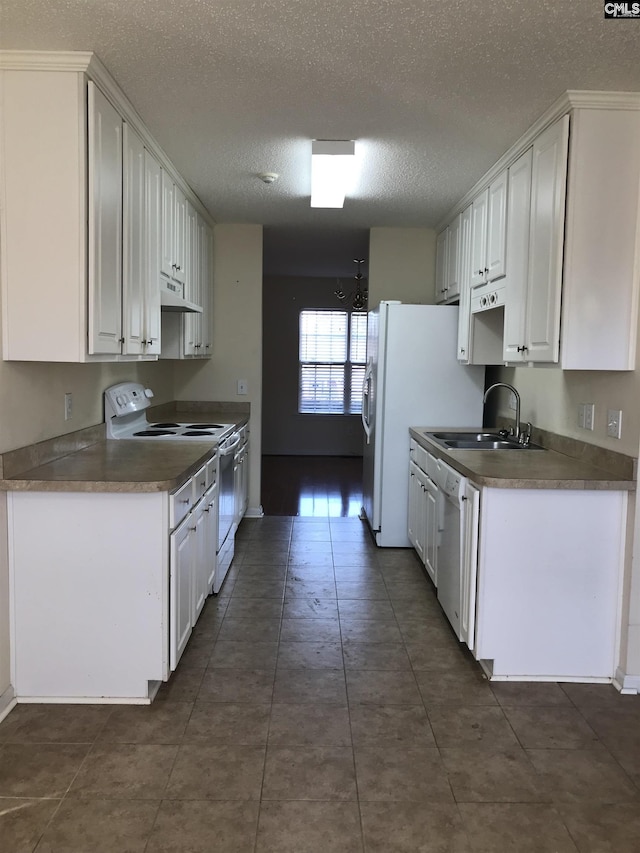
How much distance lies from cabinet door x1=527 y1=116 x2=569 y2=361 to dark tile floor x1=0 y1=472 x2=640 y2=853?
1.46 metres

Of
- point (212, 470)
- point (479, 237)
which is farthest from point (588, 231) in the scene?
point (212, 470)

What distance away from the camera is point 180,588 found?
108 inches

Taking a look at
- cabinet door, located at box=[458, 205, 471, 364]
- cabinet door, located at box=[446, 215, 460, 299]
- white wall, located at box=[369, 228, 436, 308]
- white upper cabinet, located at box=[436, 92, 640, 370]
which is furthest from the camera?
white wall, located at box=[369, 228, 436, 308]

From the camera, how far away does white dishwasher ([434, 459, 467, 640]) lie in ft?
10.1

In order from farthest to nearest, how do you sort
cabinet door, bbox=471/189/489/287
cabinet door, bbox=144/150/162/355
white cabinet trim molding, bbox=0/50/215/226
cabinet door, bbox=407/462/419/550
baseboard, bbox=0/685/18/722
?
1. cabinet door, bbox=407/462/419/550
2. cabinet door, bbox=471/189/489/287
3. cabinet door, bbox=144/150/162/355
4. baseboard, bbox=0/685/18/722
5. white cabinet trim molding, bbox=0/50/215/226

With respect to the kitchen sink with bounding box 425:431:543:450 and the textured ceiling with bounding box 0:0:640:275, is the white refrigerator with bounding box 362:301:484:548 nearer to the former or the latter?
the kitchen sink with bounding box 425:431:543:450

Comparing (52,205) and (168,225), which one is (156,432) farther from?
(52,205)

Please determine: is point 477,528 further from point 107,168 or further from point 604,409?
point 107,168

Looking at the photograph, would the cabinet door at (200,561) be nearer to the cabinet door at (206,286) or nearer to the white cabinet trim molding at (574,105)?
the cabinet door at (206,286)

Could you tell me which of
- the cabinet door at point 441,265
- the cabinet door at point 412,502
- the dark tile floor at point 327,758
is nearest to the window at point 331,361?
the cabinet door at point 441,265

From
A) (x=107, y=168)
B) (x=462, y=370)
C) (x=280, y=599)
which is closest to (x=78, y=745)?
(x=280, y=599)

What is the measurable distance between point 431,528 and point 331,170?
2.06m

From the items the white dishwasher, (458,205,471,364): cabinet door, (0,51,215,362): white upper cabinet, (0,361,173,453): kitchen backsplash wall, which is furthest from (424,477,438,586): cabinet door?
(0,51,215,362): white upper cabinet

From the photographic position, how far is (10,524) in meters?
2.50
